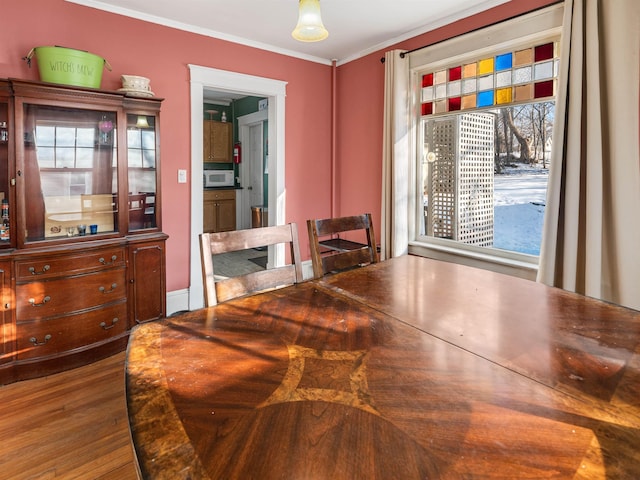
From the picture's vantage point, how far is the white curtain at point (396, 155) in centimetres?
354

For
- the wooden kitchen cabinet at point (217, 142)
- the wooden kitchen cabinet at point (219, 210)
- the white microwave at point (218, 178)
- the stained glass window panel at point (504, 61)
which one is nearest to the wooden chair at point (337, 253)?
the stained glass window panel at point (504, 61)

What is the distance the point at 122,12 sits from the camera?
3059 mm

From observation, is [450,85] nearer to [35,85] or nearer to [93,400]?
[35,85]

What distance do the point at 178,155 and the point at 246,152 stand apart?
3.85 m

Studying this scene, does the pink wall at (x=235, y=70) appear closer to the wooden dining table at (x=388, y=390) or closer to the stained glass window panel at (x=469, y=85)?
the stained glass window panel at (x=469, y=85)

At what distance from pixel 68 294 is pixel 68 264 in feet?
0.66

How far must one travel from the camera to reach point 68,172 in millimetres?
2779

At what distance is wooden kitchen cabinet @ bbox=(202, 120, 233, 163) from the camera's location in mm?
6883

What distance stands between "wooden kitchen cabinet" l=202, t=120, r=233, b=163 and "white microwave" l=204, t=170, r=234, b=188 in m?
0.22

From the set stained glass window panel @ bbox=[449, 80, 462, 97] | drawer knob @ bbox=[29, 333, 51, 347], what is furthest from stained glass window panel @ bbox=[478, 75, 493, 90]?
drawer knob @ bbox=[29, 333, 51, 347]

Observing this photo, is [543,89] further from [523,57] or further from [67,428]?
[67,428]

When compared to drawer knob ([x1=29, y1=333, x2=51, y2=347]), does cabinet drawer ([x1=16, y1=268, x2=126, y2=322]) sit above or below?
above

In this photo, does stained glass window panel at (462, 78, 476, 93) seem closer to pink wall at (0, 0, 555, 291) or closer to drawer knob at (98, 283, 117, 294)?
pink wall at (0, 0, 555, 291)

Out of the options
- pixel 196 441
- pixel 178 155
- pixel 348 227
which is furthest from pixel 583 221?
pixel 178 155
